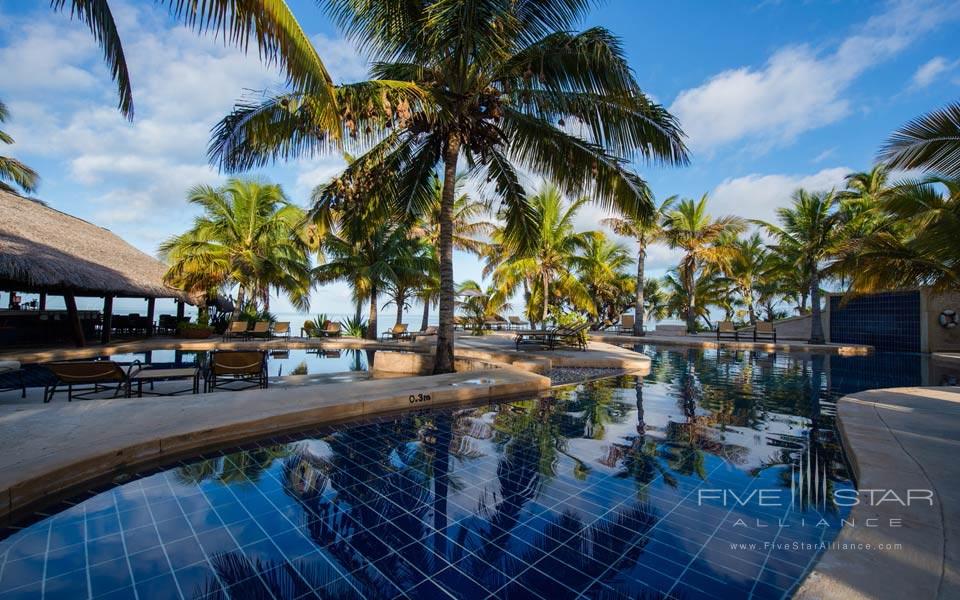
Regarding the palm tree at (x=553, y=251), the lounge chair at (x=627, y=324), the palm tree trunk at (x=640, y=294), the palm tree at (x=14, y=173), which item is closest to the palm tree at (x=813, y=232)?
the palm tree trunk at (x=640, y=294)

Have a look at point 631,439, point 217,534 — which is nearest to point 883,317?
point 631,439

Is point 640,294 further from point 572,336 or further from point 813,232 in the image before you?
point 572,336

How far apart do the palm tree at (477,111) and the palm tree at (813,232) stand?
1573cm

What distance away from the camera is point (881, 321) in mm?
20609

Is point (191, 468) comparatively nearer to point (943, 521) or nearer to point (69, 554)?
point (69, 554)

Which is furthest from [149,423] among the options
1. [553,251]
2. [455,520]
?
[553,251]

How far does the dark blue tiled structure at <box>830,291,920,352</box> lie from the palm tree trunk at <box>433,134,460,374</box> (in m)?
19.6

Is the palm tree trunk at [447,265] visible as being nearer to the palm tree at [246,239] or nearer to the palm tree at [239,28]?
the palm tree at [239,28]

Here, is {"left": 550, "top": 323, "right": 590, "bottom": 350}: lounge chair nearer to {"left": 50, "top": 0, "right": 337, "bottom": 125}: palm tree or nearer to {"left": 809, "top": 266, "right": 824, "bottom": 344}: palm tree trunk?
{"left": 50, "top": 0, "right": 337, "bottom": 125}: palm tree

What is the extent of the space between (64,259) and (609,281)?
90.0 feet

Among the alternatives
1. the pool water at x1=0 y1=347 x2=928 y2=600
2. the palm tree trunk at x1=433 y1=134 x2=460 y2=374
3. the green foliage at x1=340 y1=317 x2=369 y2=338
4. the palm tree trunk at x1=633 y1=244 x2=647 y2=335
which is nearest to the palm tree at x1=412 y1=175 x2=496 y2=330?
the green foliage at x1=340 y1=317 x2=369 y2=338

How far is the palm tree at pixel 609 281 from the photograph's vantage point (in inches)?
1000

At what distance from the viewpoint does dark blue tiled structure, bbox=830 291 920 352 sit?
19.6m

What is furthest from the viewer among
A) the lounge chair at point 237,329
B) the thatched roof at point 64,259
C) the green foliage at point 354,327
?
the green foliage at point 354,327
